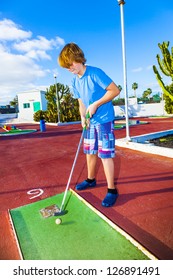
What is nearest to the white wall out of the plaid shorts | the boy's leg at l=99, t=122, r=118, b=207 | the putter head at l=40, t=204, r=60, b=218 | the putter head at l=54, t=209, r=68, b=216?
the plaid shorts

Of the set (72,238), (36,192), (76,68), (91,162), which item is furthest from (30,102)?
(72,238)

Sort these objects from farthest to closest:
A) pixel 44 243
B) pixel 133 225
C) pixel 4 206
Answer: pixel 4 206
pixel 133 225
pixel 44 243

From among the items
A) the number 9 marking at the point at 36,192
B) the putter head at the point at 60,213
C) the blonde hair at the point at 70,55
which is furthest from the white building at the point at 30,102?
the putter head at the point at 60,213

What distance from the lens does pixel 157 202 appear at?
2.76 m

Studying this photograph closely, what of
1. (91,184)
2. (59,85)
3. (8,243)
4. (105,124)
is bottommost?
(8,243)

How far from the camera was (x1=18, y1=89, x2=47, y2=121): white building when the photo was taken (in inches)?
1663

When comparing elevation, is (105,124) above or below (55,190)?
above

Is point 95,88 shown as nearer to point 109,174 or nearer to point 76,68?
point 76,68

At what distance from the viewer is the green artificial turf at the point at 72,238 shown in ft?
6.07

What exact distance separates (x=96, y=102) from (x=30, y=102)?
1711 inches
